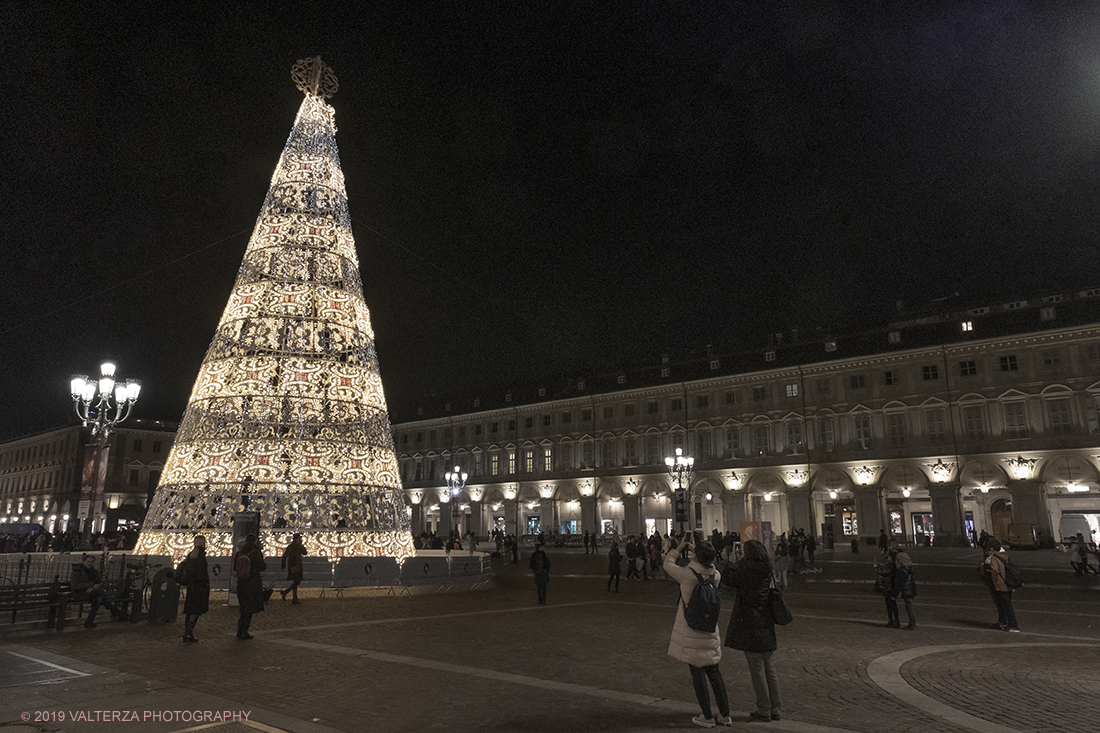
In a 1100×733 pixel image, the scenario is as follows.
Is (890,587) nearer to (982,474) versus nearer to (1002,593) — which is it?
(1002,593)

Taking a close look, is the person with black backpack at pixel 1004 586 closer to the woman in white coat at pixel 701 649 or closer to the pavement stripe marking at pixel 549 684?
the pavement stripe marking at pixel 549 684

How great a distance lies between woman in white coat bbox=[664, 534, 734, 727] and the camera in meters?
5.77

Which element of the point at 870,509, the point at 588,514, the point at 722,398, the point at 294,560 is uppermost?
the point at 722,398

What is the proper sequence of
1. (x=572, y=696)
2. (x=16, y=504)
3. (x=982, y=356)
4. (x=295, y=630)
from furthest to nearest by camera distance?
(x=16, y=504)
(x=982, y=356)
(x=295, y=630)
(x=572, y=696)

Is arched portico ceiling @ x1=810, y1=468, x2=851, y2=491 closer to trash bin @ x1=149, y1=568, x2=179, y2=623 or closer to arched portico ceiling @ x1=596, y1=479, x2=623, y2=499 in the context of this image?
arched portico ceiling @ x1=596, y1=479, x2=623, y2=499

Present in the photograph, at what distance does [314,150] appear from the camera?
1730cm

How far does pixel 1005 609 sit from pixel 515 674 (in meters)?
8.85

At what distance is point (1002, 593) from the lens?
11.6m

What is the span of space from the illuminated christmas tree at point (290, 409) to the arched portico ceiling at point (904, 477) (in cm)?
3722

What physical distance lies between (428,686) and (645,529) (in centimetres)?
4732

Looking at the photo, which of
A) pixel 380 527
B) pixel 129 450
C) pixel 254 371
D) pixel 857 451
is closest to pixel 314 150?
pixel 254 371

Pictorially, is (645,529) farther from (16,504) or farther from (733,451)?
(16,504)

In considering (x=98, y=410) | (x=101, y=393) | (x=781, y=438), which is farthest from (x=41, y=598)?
(x=781, y=438)

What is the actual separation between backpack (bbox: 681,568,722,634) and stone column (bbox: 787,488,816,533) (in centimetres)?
4311
